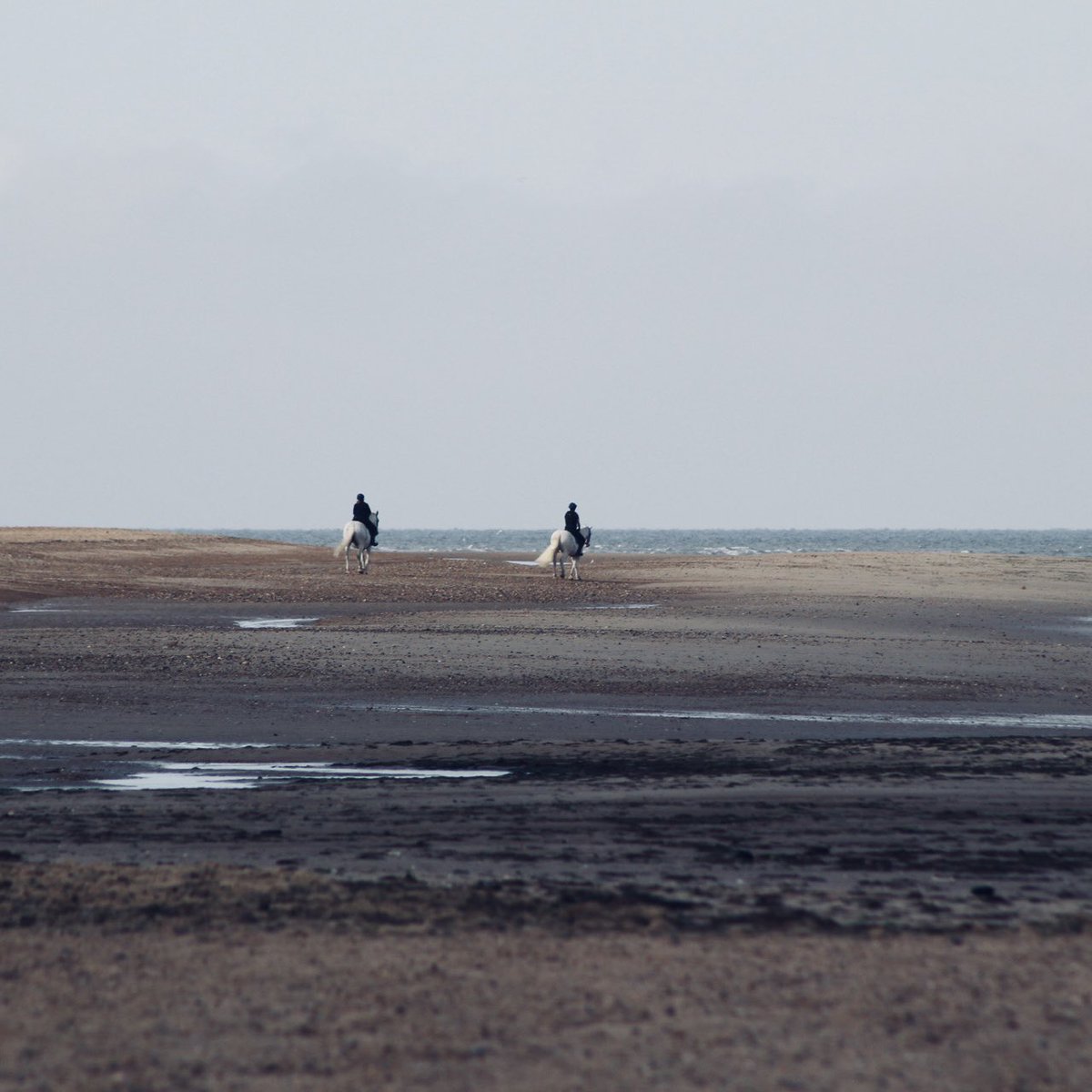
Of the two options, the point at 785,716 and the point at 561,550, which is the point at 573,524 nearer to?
the point at 561,550

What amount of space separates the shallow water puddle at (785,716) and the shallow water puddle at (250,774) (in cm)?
326

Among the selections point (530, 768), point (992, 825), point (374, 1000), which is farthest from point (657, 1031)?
point (530, 768)

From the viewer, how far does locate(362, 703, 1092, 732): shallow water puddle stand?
47.1 feet

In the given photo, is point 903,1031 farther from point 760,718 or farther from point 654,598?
point 654,598

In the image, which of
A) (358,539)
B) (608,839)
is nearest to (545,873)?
(608,839)

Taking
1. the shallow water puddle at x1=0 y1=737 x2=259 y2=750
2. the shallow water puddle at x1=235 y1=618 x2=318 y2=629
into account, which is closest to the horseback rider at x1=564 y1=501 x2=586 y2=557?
the shallow water puddle at x1=235 y1=618 x2=318 y2=629

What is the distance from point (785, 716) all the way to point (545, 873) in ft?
23.9

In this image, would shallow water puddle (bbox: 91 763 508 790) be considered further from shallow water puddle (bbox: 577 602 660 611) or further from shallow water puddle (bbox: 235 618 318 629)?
shallow water puddle (bbox: 577 602 660 611)

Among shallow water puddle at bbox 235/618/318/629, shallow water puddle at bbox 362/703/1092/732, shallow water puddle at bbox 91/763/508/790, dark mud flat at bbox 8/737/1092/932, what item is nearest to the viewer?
dark mud flat at bbox 8/737/1092/932

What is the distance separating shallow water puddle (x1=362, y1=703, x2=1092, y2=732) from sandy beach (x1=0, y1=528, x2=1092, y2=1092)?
0.08 metres

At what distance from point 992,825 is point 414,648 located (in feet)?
40.3

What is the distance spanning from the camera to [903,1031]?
5.53 meters

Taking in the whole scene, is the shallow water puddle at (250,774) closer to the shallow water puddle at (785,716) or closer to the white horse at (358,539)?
the shallow water puddle at (785,716)

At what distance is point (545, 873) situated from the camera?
788 cm
